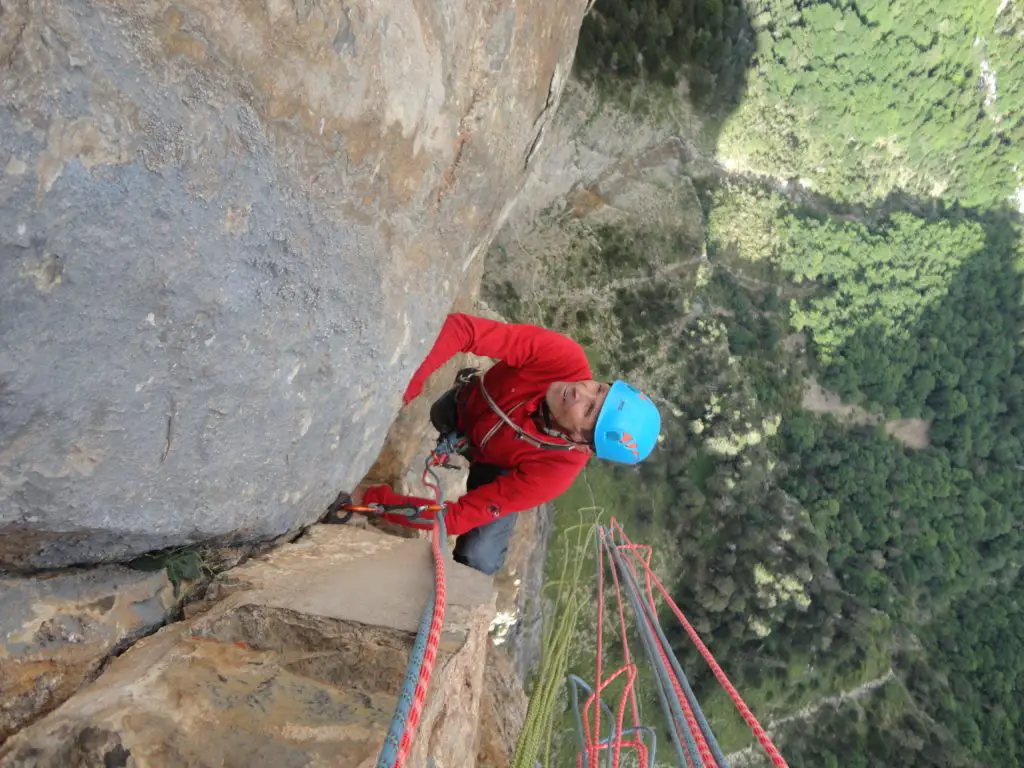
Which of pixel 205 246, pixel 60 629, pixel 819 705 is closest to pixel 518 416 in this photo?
pixel 205 246

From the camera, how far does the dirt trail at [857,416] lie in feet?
72.8

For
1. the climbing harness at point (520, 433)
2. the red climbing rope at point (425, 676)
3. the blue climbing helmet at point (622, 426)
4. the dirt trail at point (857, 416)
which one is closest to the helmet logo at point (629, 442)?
the blue climbing helmet at point (622, 426)

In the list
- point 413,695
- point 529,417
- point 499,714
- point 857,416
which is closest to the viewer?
point 413,695

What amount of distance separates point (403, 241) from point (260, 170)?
78cm

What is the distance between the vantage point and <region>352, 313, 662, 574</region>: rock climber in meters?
3.33

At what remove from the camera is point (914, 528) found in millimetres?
21797

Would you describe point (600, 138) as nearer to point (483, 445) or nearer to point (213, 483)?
point (483, 445)

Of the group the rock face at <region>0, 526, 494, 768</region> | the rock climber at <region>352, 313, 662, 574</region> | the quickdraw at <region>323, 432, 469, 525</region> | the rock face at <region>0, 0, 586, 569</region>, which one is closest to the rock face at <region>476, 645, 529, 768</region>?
the rock face at <region>0, 526, 494, 768</region>

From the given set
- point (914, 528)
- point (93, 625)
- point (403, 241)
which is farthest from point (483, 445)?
point (914, 528)

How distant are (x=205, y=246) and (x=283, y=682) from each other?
4.18 ft

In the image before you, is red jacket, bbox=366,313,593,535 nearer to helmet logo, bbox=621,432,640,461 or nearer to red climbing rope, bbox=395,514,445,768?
helmet logo, bbox=621,432,640,461

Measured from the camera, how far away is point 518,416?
362 cm

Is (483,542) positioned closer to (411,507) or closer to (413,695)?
(411,507)

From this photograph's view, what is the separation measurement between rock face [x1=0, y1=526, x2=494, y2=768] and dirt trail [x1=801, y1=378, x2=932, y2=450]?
21690mm
